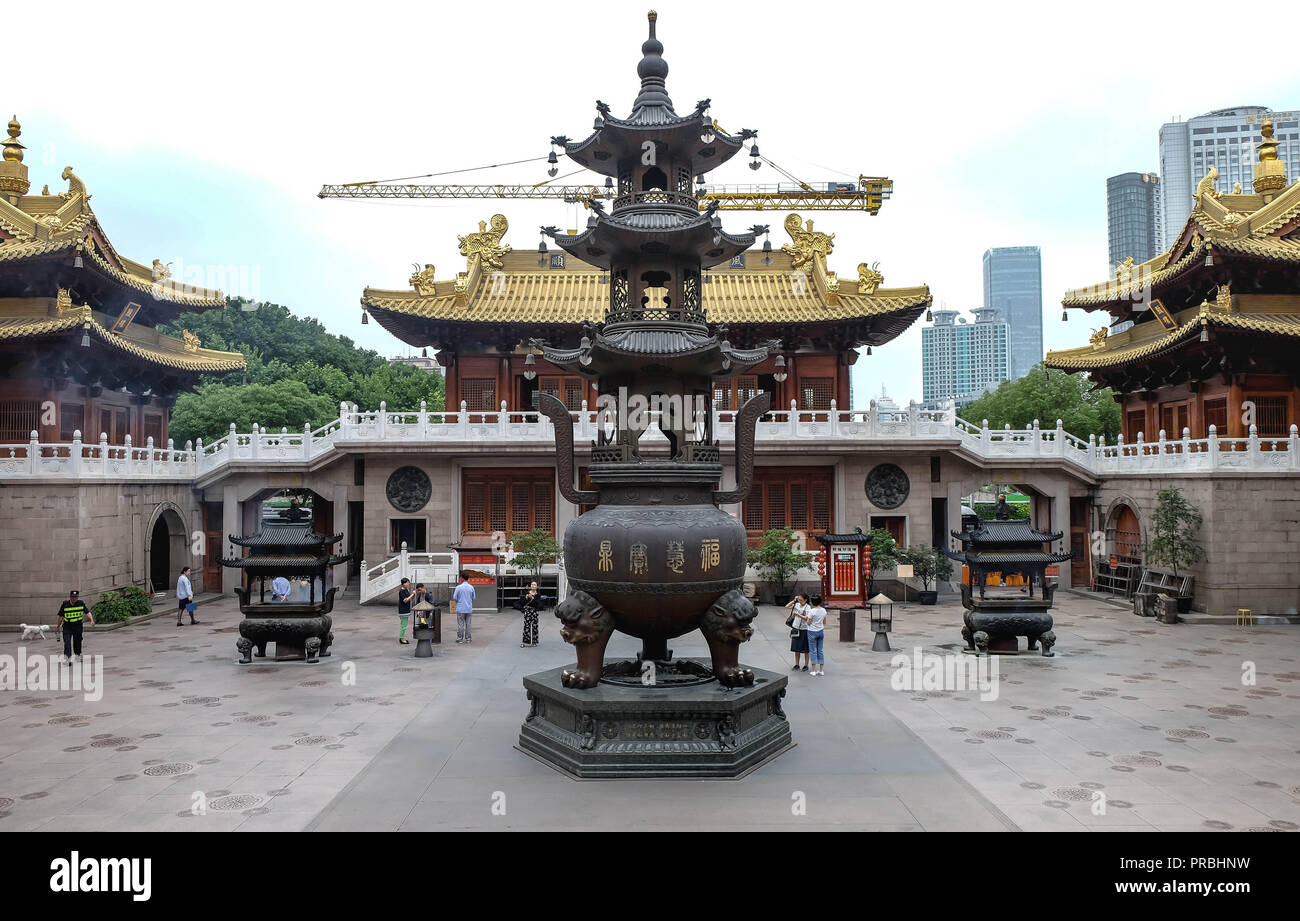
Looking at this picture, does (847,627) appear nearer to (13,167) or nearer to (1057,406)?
(13,167)

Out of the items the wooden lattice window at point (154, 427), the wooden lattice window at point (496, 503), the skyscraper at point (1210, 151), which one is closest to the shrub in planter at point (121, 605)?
the wooden lattice window at point (154, 427)

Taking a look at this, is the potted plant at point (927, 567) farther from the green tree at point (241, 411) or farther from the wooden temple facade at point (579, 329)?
the green tree at point (241, 411)

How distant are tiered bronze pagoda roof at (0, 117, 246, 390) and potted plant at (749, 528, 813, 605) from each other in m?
19.0

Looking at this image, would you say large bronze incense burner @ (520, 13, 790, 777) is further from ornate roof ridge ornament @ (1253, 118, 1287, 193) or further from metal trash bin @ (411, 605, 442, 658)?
ornate roof ridge ornament @ (1253, 118, 1287, 193)

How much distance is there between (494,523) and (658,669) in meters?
16.4

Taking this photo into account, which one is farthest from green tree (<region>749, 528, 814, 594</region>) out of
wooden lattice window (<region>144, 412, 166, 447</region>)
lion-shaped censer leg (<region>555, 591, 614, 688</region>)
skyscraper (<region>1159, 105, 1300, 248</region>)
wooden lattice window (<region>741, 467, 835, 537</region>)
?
skyscraper (<region>1159, 105, 1300, 248</region>)

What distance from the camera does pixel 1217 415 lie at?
2466 cm

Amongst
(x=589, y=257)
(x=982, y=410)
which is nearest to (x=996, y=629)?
(x=589, y=257)

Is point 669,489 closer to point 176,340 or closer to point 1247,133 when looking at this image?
point 176,340

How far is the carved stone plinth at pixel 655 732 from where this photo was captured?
31.7ft

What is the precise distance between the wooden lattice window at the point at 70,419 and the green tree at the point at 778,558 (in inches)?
783

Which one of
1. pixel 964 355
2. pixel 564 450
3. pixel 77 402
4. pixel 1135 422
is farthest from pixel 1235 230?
pixel 964 355

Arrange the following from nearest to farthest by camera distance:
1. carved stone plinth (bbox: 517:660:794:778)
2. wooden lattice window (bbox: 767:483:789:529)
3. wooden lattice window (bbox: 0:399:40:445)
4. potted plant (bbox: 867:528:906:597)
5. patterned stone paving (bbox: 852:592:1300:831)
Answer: patterned stone paving (bbox: 852:592:1300:831), carved stone plinth (bbox: 517:660:794:778), wooden lattice window (bbox: 0:399:40:445), potted plant (bbox: 867:528:906:597), wooden lattice window (bbox: 767:483:789:529)

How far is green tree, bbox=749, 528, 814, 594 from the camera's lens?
24.1m
